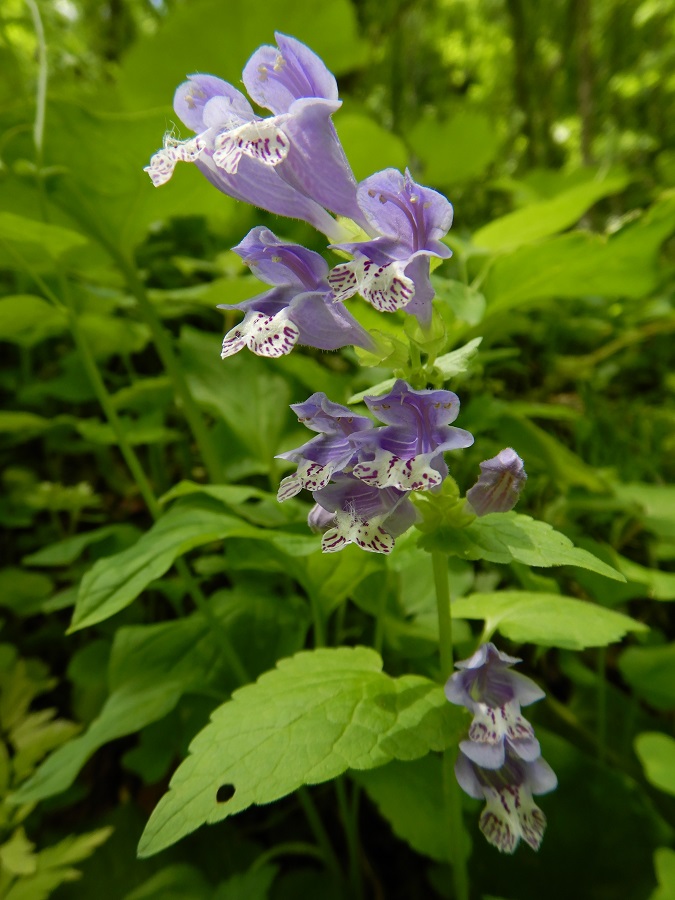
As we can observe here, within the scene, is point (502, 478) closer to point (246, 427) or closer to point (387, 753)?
point (387, 753)

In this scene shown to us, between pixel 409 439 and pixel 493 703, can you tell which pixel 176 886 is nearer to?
pixel 493 703

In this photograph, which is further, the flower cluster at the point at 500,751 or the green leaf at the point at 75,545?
the green leaf at the point at 75,545

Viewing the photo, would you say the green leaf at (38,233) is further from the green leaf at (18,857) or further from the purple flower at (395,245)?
the green leaf at (18,857)

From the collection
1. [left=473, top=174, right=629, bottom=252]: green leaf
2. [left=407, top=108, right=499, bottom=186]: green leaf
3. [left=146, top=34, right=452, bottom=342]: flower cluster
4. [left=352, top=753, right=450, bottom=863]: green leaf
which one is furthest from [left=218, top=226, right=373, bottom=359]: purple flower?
[left=407, top=108, right=499, bottom=186]: green leaf

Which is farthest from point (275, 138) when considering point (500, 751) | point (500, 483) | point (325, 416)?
point (500, 751)

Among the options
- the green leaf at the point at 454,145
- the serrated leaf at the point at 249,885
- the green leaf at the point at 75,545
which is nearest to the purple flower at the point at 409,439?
the serrated leaf at the point at 249,885

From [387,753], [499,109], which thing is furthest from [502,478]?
[499,109]
